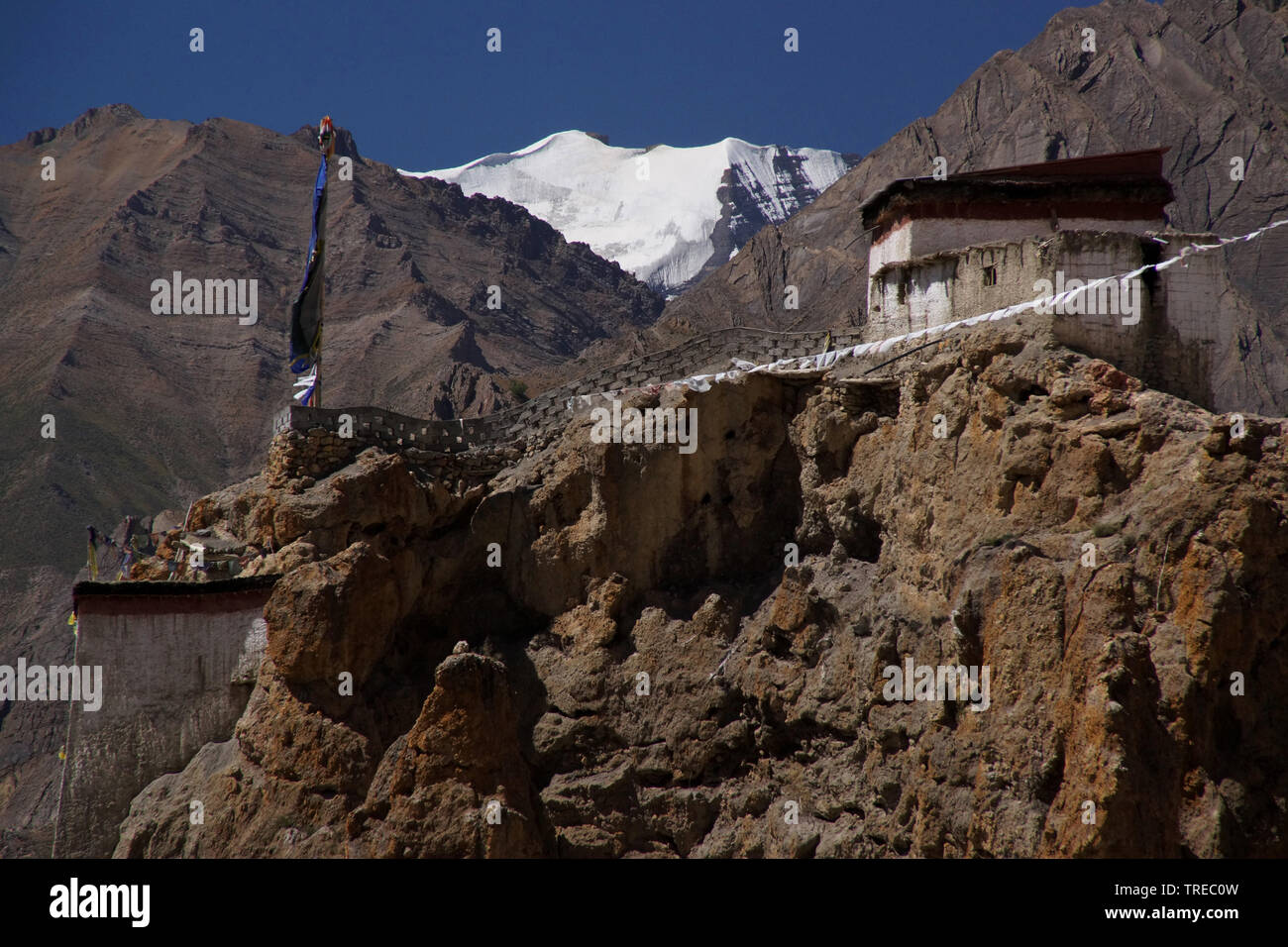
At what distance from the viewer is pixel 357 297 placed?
313ft

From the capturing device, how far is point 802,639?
87.2 feet

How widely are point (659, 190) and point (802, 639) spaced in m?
111

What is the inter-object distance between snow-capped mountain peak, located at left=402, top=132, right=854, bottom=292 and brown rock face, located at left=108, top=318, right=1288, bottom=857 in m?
95.1

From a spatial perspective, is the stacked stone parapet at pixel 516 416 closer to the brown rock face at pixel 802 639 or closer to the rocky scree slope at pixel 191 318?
the brown rock face at pixel 802 639

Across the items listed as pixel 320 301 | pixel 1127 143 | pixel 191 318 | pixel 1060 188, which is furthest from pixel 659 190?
pixel 1060 188

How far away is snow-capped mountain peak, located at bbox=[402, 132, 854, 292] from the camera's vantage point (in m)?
127

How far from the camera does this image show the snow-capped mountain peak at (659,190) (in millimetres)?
126625

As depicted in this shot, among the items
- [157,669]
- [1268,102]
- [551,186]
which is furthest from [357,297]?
[157,669]

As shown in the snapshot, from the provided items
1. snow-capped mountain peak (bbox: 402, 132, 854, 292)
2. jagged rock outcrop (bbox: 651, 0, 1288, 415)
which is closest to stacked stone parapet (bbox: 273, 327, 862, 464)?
jagged rock outcrop (bbox: 651, 0, 1288, 415)

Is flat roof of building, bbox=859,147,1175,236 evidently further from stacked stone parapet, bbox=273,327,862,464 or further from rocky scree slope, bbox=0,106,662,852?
rocky scree slope, bbox=0,106,662,852

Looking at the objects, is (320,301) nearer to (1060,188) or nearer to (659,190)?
(1060,188)

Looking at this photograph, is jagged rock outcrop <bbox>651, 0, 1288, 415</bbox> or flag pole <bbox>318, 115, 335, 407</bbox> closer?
flag pole <bbox>318, 115, 335, 407</bbox>

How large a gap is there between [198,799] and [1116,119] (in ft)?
198
